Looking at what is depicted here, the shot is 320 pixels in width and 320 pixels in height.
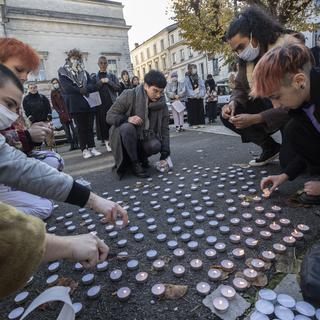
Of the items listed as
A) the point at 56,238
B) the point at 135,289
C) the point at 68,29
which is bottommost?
the point at 135,289

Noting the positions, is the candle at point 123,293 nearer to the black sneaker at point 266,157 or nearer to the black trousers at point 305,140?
the black trousers at point 305,140

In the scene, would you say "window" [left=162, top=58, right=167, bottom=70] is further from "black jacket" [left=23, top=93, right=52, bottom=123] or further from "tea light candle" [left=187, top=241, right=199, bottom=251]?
"tea light candle" [left=187, top=241, right=199, bottom=251]

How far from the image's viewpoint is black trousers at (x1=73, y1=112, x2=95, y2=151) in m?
5.59

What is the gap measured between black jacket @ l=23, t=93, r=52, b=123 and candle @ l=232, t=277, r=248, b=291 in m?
6.27

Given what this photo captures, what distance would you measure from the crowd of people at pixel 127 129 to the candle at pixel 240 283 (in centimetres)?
70

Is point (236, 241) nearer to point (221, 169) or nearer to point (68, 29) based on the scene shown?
point (221, 169)

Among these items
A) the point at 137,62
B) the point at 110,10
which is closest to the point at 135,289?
the point at 110,10

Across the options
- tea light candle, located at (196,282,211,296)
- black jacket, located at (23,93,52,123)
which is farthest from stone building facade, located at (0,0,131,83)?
tea light candle, located at (196,282,211,296)

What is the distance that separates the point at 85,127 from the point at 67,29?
23.9 metres

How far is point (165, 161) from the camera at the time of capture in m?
3.97

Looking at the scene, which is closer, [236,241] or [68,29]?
[236,241]

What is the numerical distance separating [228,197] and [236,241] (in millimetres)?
862

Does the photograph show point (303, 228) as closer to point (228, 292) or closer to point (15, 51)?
point (228, 292)

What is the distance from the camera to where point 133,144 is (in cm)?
368
